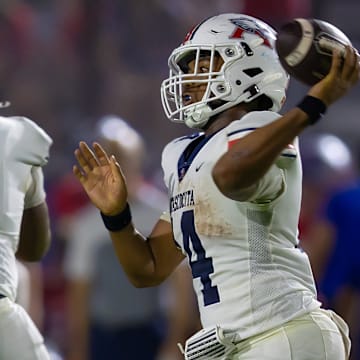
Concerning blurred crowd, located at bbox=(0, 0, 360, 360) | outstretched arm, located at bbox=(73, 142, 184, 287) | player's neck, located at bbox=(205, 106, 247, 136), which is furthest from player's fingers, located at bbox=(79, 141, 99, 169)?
blurred crowd, located at bbox=(0, 0, 360, 360)

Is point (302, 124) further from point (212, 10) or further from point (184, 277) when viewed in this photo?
point (212, 10)

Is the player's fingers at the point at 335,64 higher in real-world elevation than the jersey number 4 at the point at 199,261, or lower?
higher

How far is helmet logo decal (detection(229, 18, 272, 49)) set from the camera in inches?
153

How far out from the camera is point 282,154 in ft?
11.7

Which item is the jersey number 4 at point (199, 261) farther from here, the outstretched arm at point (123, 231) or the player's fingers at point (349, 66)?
the player's fingers at point (349, 66)

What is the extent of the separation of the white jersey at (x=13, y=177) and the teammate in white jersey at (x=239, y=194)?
0.19 metres

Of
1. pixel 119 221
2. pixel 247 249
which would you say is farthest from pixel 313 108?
pixel 119 221

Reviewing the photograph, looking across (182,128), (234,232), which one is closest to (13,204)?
(234,232)

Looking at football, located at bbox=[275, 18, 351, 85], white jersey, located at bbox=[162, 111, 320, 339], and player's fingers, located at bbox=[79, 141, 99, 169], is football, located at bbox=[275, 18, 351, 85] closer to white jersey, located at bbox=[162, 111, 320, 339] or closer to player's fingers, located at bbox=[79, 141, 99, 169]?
white jersey, located at bbox=[162, 111, 320, 339]

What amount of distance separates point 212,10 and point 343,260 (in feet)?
8.83

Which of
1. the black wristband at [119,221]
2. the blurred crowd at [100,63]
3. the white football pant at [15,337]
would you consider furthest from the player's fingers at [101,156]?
the blurred crowd at [100,63]

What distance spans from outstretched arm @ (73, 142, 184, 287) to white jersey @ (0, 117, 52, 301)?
0.55 ft

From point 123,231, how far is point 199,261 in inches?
14.5

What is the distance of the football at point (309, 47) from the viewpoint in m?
3.56
